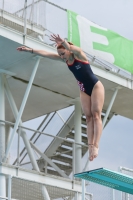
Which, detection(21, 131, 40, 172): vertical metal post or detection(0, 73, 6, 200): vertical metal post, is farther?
detection(21, 131, 40, 172): vertical metal post

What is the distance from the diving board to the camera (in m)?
15.7

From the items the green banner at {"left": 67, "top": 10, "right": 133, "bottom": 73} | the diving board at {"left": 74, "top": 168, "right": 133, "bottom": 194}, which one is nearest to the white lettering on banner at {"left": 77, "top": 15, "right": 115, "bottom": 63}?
the green banner at {"left": 67, "top": 10, "right": 133, "bottom": 73}

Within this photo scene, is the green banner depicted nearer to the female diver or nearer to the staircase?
the staircase

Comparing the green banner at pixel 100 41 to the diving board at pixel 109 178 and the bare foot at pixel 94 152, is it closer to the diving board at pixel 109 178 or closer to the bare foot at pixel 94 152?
the diving board at pixel 109 178

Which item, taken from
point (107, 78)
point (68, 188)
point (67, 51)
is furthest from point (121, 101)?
point (67, 51)

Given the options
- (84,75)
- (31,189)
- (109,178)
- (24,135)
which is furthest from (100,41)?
(84,75)

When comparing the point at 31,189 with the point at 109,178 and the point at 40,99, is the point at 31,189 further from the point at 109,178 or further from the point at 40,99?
the point at 109,178

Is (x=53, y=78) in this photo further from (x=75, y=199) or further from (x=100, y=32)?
(x=75, y=199)

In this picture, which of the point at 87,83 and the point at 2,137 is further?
the point at 2,137

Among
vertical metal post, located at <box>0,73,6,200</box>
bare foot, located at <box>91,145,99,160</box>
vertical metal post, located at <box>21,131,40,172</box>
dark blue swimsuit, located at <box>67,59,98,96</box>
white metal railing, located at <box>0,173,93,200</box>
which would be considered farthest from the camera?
vertical metal post, located at <box>21,131,40,172</box>

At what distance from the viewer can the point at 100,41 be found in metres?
26.4

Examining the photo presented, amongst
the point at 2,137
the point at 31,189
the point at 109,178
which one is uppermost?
the point at 2,137

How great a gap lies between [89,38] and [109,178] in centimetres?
1009

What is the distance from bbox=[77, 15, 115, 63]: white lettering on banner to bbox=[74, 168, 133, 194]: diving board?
866 centimetres
